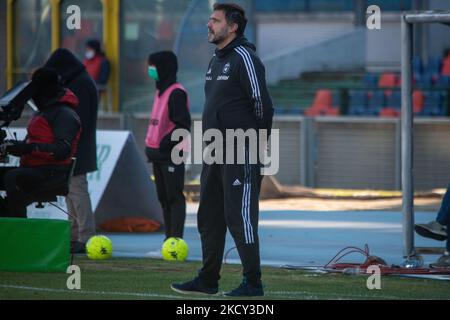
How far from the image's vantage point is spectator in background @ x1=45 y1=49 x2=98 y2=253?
13.0 m

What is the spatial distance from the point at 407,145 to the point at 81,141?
3236 mm

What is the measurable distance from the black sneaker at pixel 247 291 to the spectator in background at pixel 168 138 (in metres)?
3.46

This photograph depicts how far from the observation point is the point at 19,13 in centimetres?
2530

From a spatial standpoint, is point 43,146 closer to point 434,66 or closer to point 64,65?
point 64,65

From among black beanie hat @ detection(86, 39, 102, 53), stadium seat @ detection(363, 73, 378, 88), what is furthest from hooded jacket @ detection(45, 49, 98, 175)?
stadium seat @ detection(363, 73, 378, 88)

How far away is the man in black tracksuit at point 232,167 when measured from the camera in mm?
9359

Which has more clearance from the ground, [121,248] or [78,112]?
[78,112]

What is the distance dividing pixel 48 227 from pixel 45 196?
1.11 meters

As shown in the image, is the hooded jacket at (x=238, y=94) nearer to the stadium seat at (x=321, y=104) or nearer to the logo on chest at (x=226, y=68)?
the logo on chest at (x=226, y=68)

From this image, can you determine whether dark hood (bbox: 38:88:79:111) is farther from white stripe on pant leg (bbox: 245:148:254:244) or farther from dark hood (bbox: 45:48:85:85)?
white stripe on pant leg (bbox: 245:148:254:244)

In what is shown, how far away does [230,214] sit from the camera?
9.38 m

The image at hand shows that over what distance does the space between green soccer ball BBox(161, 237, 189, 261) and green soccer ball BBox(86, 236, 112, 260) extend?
0.52 metres
